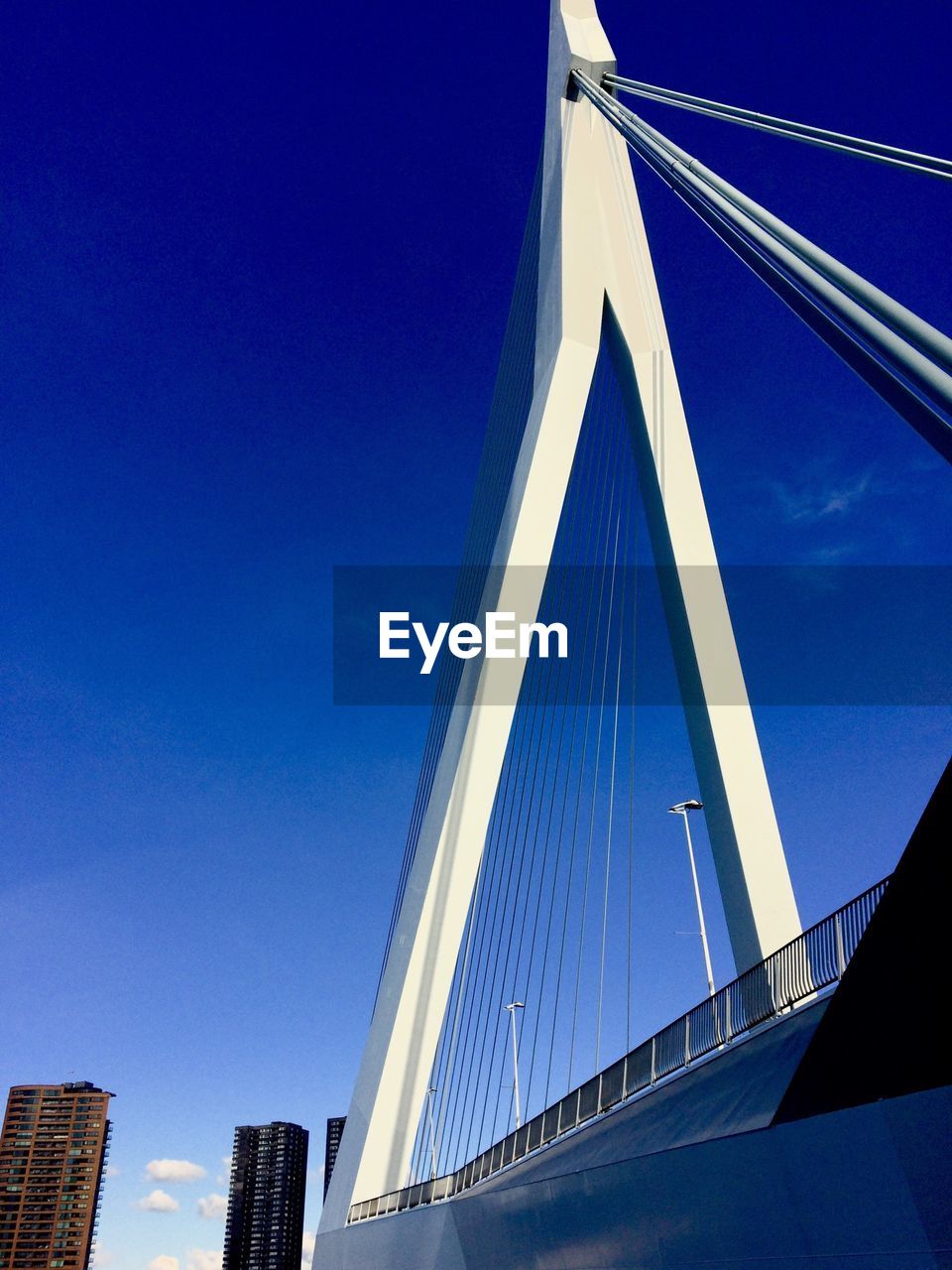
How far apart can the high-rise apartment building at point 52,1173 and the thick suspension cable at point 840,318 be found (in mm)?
85721

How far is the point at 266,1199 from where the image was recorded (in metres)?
90.4

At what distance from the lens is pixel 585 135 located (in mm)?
14992

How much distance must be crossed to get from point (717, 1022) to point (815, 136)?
20.2 feet

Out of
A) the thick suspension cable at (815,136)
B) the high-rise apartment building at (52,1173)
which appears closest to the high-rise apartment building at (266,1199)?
the high-rise apartment building at (52,1173)

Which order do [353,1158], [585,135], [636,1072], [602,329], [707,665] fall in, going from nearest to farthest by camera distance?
[636,1072], [707,665], [353,1158], [602,329], [585,135]

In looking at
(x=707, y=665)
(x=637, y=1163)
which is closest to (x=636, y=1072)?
(x=637, y=1163)

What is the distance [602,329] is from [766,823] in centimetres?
721

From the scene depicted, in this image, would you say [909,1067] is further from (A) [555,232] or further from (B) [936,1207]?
(A) [555,232]

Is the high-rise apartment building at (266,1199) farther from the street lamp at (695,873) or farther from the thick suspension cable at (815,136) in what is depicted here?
the thick suspension cable at (815,136)

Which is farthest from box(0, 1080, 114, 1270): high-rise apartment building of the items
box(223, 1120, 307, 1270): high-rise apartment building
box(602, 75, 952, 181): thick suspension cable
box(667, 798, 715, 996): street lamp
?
box(602, 75, 952, 181): thick suspension cable

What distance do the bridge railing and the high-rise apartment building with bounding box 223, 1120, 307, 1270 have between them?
9184 centimetres

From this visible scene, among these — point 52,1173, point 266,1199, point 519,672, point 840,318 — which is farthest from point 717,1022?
point 266,1199

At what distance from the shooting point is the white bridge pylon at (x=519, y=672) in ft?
32.7

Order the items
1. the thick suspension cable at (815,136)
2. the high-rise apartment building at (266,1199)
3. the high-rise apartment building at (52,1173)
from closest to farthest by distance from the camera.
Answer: the thick suspension cable at (815,136), the high-rise apartment building at (52,1173), the high-rise apartment building at (266,1199)
